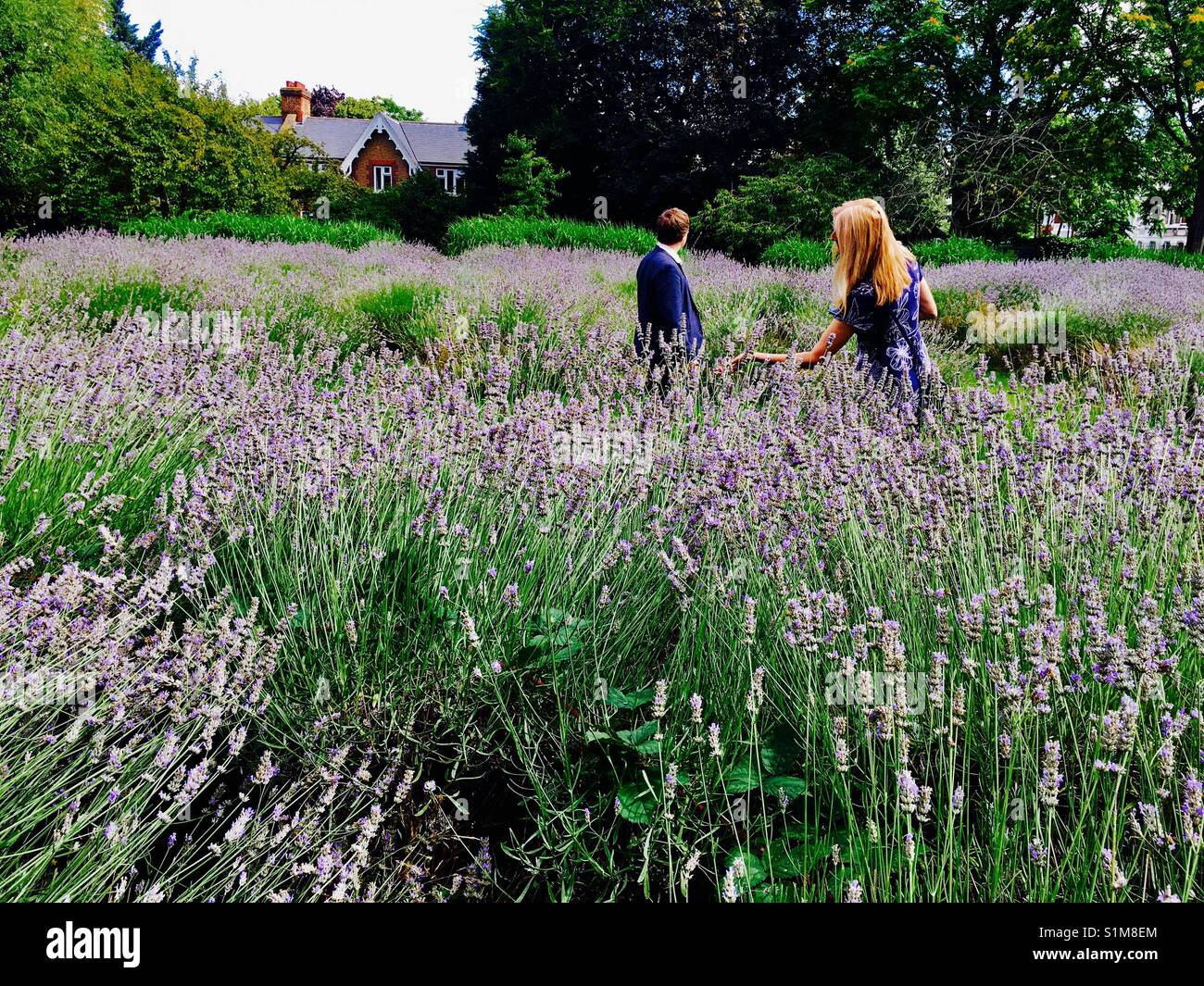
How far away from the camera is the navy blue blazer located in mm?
4685

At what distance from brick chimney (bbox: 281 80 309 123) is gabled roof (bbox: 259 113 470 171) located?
1.86 ft

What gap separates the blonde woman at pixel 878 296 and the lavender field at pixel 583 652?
282 millimetres

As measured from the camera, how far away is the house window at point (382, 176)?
41625 mm

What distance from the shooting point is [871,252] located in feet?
11.6

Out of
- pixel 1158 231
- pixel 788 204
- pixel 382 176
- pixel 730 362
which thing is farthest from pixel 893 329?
pixel 382 176

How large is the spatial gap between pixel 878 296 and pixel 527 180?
845 inches

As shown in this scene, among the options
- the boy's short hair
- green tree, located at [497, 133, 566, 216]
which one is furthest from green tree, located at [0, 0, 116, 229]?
the boy's short hair

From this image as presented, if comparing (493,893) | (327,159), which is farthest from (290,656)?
(327,159)

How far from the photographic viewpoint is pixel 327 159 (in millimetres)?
29516

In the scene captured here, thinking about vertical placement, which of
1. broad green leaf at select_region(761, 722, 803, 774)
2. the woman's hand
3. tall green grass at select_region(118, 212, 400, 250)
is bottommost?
broad green leaf at select_region(761, 722, 803, 774)

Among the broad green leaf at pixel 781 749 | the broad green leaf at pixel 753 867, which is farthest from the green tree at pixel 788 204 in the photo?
the broad green leaf at pixel 753 867

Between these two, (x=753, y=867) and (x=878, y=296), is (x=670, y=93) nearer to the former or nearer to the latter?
(x=878, y=296)

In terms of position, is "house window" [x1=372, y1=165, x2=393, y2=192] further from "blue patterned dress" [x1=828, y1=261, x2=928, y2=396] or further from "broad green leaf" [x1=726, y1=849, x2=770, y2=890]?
"broad green leaf" [x1=726, y1=849, x2=770, y2=890]

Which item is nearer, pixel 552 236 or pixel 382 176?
pixel 552 236
